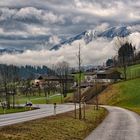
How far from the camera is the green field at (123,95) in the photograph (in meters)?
143

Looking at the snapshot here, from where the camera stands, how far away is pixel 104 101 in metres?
154

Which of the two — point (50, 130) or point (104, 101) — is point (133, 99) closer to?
point (104, 101)

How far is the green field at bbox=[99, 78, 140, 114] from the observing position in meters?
143

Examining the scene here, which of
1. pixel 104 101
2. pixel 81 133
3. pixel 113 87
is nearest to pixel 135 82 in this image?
pixel 113 87

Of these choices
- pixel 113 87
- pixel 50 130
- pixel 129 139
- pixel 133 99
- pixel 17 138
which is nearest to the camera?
pixel 17 138

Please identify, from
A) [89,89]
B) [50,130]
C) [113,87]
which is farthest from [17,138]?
[89,89]

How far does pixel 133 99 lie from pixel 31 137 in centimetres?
11612

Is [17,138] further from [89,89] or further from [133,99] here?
[89,89]

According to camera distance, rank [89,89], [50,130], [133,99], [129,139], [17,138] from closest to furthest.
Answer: [17,138] → [129,139] → [50,130] → [133,99] → [89,89]

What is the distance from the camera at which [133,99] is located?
474ft

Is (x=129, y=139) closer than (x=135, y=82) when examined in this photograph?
Yes

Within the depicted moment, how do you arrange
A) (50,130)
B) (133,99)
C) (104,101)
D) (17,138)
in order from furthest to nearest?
Result: 1. (104,101)
2. (133,99)
3. (50,130)
4. (17,138)

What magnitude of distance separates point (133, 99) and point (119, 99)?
559cm

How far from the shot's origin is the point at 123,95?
151750 mm
